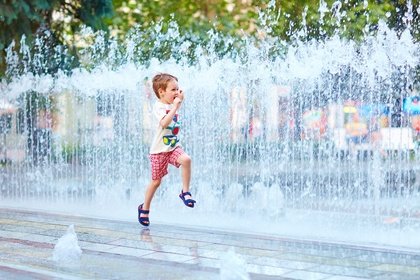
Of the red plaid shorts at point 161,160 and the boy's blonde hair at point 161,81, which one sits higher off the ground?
the boy's blonde hair at point 161,81

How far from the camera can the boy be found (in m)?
7.78

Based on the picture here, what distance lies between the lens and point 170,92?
7.80 meters

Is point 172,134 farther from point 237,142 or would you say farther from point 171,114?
point 237,142

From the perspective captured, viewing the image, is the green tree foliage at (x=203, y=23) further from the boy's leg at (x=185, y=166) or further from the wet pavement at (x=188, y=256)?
the wet pavement at (x=188, y=256)

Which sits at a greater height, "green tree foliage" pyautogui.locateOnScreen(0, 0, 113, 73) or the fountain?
"green tree foliage" pyautogui.locateOnScreen(0, 0, 113, 73)

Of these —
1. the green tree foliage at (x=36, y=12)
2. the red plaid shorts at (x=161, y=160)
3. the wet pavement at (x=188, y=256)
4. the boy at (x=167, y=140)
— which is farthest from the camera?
the green tree foliage at (x=36, y=12)

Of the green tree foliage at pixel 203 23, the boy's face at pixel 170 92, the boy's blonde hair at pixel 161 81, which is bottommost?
the boy's face at pixel 170 92

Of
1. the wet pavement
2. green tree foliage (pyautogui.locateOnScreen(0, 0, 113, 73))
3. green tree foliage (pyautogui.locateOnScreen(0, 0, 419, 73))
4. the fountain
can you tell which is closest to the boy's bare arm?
the wet pavement

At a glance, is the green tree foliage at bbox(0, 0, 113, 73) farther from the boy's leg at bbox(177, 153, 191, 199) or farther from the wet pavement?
the boy's leg at bbox(177, 153, 191, 199)

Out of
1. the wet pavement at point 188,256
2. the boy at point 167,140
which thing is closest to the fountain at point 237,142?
the wet pavement at point 188,256

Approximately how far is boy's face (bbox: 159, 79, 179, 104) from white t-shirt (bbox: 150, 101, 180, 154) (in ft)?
0.16

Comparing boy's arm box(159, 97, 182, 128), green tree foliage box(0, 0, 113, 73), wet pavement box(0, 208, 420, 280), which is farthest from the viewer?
green tree foliage box(0, 0, 113, 73)

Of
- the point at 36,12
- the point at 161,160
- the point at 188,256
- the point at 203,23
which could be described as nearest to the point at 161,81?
the point at 161,160

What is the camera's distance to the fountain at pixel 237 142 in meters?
9.58
